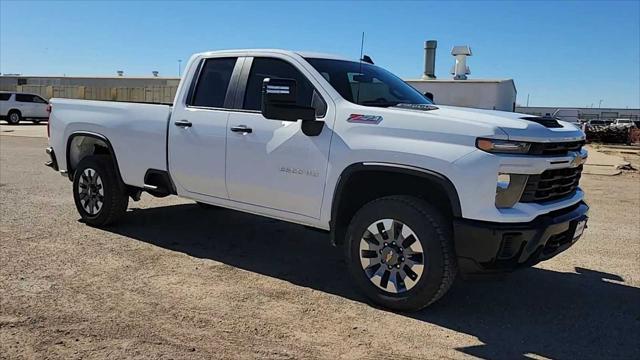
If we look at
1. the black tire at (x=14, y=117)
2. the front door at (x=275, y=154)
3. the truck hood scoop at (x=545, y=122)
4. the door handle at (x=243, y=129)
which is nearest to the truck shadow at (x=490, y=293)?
the front door at (x=275, y=154)

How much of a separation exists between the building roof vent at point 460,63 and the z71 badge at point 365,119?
21.5m

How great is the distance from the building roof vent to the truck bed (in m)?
20.5

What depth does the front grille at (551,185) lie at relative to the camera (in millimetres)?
4047

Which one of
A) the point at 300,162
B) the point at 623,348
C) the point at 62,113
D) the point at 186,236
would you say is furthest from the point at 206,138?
the point at 623,348

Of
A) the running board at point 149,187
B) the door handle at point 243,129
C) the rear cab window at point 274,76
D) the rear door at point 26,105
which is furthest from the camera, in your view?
the rear door at point 26,105

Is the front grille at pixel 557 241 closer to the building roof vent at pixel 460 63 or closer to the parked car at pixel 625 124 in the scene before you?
the building roof vent at pixel 460 63

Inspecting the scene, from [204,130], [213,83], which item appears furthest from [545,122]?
[213,83]

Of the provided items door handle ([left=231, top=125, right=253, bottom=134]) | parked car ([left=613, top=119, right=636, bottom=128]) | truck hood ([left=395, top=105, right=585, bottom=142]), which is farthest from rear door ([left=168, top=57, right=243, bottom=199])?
parked car ([left=613, top=119, right=636, bottom=128])

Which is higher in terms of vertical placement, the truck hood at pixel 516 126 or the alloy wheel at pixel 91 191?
the truck hood at pixel 516 126

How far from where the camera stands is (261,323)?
4129mm

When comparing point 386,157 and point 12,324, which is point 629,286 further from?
point 12,324

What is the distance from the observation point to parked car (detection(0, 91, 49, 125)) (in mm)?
32312

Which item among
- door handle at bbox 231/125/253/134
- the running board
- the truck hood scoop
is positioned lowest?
the running board

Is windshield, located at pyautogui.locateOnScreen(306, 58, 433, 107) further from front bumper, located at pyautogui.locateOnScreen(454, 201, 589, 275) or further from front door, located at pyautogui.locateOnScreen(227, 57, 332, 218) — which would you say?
front bumper, located at pyautogui.locateOnScreen(454, 201, 589, 275)
